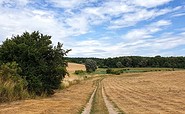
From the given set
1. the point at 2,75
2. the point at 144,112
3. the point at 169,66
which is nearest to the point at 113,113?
the point at 144,112

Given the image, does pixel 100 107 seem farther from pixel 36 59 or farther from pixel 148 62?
pixel 148 62

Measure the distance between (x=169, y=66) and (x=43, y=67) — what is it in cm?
14449

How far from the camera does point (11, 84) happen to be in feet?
95.9

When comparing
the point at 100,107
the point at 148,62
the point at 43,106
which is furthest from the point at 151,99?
the point at 148,62

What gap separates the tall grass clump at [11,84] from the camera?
2822 centimetres

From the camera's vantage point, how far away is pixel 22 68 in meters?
33.5

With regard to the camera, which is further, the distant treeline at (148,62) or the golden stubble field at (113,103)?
the distant treeline at (148,62)

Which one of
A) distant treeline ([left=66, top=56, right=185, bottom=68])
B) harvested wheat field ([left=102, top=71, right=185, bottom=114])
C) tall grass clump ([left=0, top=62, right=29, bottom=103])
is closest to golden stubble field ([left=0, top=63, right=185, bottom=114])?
harvested wheat field ([left=102, top=71, right=185, bottom=114])

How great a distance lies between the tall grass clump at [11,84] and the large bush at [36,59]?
1479mm

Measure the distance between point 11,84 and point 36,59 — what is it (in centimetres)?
553

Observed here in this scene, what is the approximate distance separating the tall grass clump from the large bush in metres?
1.48

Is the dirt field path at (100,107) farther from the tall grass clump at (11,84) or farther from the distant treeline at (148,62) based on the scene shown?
the distant treeline at (148,62)

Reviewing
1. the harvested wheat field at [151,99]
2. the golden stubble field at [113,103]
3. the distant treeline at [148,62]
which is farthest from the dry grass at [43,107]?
the distant treeline at [148,62]

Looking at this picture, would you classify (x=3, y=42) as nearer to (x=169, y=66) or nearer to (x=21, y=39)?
(x=21, y=39)
